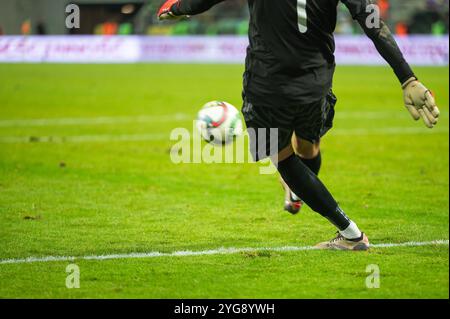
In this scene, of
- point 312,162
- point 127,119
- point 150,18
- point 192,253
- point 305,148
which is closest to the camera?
point 192,253

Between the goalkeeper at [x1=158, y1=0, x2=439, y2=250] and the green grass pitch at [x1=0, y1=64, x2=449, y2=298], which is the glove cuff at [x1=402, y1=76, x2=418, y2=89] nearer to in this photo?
the goalkeeper at [x1=158, y1=0, x2=439, y2=250]

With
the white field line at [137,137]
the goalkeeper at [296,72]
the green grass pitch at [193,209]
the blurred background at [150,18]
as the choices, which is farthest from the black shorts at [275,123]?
the blurred background at [150,18]

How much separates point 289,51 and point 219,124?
1.09 meters

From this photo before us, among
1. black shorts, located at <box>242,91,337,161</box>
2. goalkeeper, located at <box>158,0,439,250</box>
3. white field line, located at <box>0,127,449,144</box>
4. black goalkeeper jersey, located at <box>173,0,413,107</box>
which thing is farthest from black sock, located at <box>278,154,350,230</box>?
white field line, located at <box>0,127,449,144</box>

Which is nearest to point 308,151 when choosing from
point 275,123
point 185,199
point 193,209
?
point 275,123

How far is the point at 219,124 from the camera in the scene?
24.9 feet

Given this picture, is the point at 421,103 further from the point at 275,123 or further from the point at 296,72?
the point at 275,123

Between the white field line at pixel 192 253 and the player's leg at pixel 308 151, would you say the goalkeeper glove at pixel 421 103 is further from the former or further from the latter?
the white field line at pixel 192 253

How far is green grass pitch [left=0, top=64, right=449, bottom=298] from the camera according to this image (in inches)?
249

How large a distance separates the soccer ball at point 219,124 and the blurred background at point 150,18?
81.9 feet

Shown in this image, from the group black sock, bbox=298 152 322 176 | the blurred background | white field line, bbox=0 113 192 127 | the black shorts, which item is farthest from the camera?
the blurred background

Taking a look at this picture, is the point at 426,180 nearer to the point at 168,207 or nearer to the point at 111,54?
the point at 168,207

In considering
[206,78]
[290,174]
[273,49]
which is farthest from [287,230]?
[206,78]

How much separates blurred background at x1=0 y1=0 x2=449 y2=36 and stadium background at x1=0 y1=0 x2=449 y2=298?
919 centimetres
